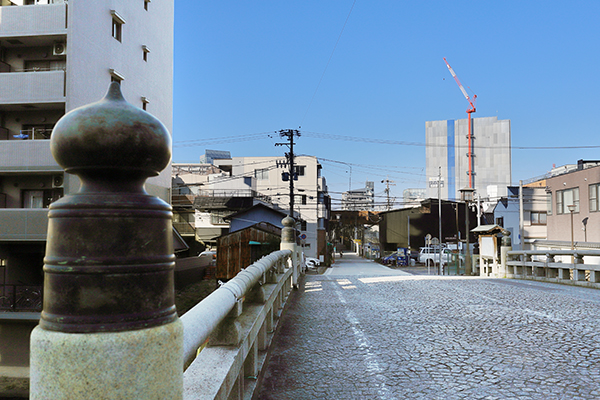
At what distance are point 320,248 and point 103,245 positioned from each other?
60308mm

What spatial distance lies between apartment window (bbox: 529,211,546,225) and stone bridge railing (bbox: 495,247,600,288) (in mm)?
29777

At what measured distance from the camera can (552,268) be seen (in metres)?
16.8

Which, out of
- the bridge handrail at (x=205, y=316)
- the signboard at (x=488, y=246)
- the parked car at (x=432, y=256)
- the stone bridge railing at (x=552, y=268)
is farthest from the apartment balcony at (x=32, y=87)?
the parked car at (x=432, y=256)

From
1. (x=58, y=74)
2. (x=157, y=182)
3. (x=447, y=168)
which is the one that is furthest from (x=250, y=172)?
(x=447, y=168)

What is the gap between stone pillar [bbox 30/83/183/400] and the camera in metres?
1.51

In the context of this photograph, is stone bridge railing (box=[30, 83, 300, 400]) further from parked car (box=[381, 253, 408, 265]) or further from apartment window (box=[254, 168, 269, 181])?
apartment window (box=[254, 168, 269, 181])

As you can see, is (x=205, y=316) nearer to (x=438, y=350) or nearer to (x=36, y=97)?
(x=438, y=350)

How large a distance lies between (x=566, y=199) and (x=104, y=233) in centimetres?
3897

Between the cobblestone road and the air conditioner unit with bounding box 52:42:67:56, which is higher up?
the air conditioner unit with bounding box 52:42:67:56

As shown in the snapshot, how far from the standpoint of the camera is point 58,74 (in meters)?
19.5

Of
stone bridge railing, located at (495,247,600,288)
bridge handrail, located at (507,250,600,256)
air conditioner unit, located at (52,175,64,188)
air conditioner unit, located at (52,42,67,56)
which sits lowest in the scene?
stone bridge railing, located at (495,247,600,288)

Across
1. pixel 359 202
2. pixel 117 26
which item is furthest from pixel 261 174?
pixel 117 26

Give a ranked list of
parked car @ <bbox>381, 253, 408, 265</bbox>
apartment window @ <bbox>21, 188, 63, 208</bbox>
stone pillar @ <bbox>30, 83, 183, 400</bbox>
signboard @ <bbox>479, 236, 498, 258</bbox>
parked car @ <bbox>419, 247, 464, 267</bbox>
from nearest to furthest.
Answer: stone pillar @ <bbox>30, 83, 183, 400</bbox>, apartment window @ <bbox>21, 188, 63, 208</bbox>, signboard @ <bbox>479, 236, 498, 258</bbox>, parked car @ <bbox>419, 247, 464, 267</bbox>, parked car @ <bbox>381, 253, 408, 265</bbox>

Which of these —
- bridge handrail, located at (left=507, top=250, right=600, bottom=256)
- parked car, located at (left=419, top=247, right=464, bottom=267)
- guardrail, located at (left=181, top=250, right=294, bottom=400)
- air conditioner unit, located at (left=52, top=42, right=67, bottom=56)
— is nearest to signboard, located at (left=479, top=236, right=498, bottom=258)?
bridge handrail, located at (left=507, top=250, right=600, bottom=256)
